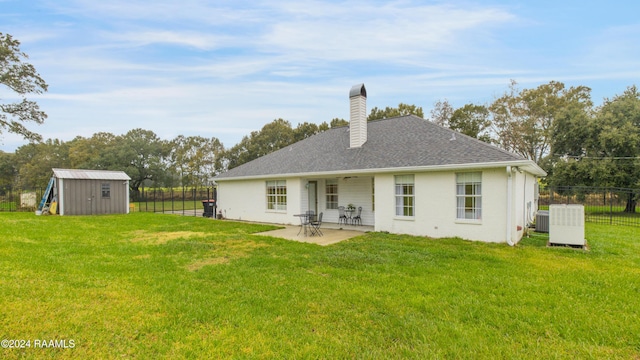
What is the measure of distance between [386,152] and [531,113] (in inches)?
1041

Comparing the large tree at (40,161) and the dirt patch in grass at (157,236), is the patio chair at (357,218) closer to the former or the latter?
the dirt patch in grass at (157,236)

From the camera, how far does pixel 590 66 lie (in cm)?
1513

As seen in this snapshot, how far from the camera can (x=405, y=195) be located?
35.0 feet

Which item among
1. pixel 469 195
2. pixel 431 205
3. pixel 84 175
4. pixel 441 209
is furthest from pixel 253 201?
pixel 84 175

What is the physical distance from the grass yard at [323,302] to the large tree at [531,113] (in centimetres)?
2646

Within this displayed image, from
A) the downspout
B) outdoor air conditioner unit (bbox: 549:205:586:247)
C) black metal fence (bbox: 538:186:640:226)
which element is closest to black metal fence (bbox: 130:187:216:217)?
the downspout

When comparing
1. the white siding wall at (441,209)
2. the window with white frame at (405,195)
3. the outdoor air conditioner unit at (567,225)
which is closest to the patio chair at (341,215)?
the white siding wall at (441,209)

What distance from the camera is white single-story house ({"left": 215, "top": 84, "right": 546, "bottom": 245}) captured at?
29.5 feet

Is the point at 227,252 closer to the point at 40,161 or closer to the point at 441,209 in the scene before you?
the point at 441,209

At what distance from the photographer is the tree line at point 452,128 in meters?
20.2

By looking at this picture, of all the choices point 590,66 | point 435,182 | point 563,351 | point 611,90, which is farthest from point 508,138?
point 563,351

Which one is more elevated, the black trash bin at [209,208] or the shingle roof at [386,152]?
the shingle roof at [386,152]

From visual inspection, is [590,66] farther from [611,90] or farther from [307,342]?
[307,342]

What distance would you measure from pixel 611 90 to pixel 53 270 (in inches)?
1332
